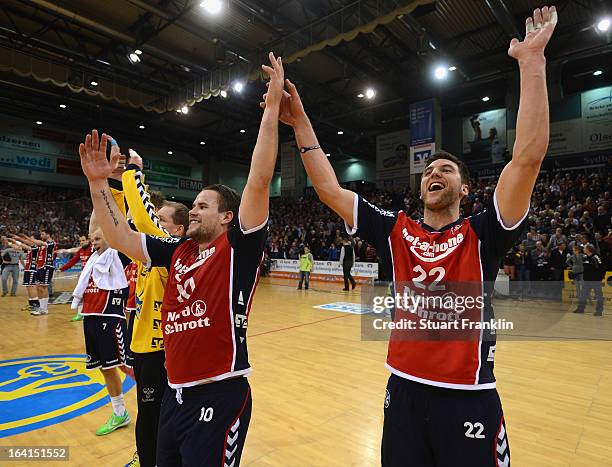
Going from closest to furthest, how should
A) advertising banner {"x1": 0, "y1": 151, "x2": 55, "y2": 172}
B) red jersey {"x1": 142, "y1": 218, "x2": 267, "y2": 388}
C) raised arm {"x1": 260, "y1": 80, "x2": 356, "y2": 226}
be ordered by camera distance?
red jersey {"x1": 142, "y1": 218, "x2": 267, "y2": 388}
raised arm {"x1": 260, "y1": 80, "x2": 356, "y2": 226}
advertising banner {"x1": 0, "y1": 151, "x2": 55, "y2": 172}

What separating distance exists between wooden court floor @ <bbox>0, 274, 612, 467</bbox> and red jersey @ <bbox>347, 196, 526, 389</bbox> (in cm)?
195

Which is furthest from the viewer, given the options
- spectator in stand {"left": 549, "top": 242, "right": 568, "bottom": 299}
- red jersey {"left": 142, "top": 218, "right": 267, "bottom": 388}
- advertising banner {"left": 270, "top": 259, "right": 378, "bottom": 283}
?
advertising banner {"left": 270, "top": 259, "right": 378, "bottom": 283}

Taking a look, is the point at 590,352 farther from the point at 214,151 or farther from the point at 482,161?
the point at 214,151

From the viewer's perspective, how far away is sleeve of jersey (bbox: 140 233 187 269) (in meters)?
2.08

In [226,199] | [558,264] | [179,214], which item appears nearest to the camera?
[226,199]

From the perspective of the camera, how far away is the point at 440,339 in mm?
1589

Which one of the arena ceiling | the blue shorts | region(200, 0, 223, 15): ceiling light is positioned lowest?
the blue shorts

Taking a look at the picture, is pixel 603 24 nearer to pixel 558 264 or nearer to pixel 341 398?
pixel 558 264

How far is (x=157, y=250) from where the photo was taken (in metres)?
2.10

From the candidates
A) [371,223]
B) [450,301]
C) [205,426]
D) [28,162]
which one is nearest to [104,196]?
[205,426]

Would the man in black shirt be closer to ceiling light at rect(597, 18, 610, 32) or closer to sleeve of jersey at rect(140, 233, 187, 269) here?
ceiling light at rect(597, 18, 610, 32)

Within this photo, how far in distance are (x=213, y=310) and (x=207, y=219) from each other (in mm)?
475

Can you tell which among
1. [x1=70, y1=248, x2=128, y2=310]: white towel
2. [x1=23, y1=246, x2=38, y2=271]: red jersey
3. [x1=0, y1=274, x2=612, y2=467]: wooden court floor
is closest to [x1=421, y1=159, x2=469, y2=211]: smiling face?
[x1=0, y1=274, x2=612, y2=467]: wooden court floor

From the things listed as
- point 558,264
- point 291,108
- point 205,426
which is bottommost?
point 205,426
